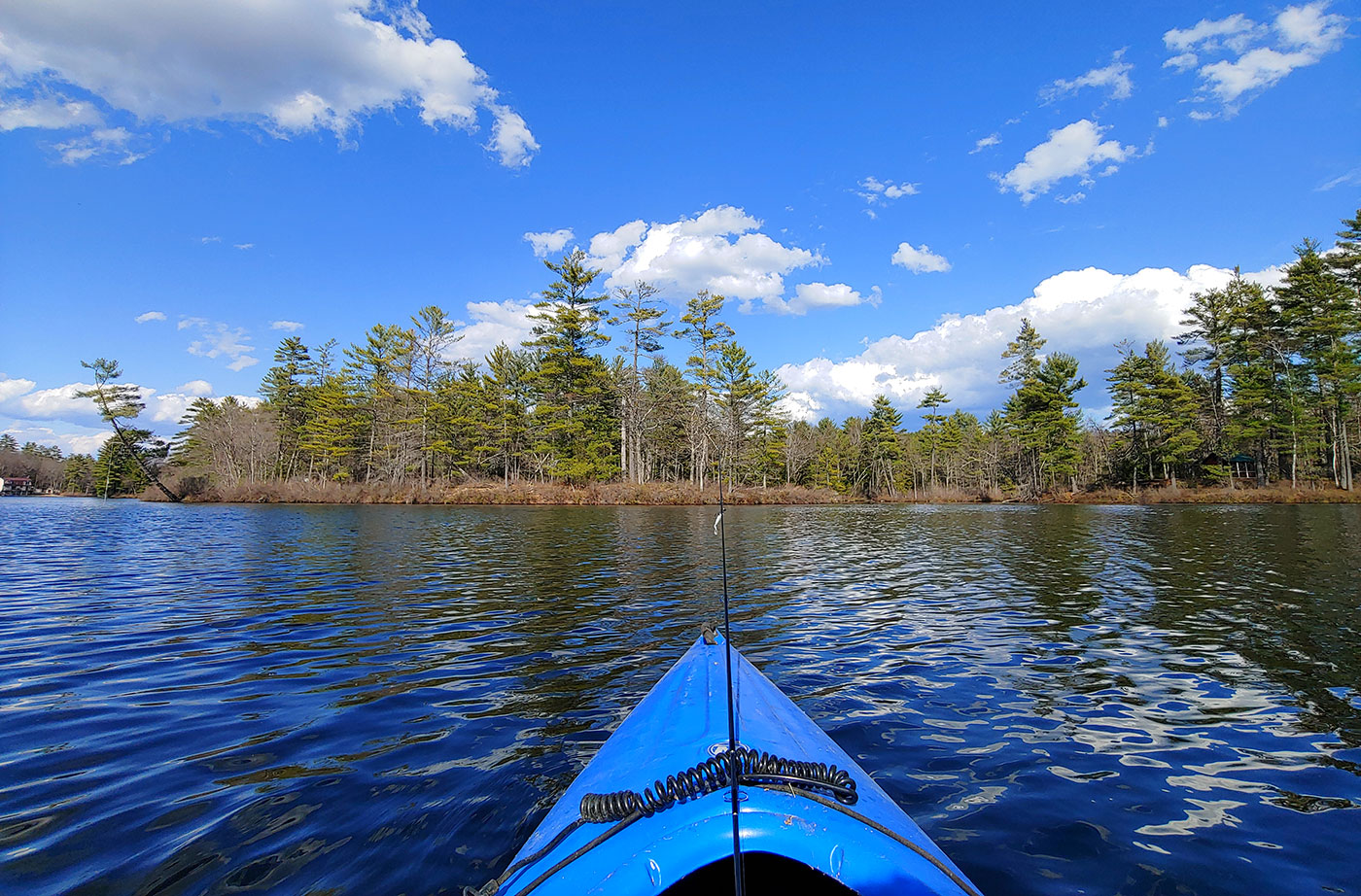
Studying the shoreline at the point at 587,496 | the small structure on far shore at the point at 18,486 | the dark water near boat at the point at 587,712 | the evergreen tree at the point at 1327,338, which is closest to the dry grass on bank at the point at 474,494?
the shoreline at the point at 587,496

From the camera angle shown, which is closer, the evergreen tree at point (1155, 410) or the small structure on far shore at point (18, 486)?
the evergreen tree at point (1155, 410)

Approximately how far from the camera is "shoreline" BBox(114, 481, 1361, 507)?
37.8 m

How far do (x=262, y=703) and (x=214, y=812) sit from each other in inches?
70.8

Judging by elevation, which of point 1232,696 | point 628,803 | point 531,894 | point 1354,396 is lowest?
point 1232,696

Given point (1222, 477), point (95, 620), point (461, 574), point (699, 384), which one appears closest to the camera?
point (95, 620)

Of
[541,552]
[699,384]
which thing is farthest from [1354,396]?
[541,552]

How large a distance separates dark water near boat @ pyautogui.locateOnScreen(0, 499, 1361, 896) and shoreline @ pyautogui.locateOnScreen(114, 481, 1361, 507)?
29.4 m

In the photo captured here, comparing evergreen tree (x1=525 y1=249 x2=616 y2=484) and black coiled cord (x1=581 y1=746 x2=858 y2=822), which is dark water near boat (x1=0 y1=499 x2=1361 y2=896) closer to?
black coiled cord (x1=581 y1=746 x2=858 y2=822)

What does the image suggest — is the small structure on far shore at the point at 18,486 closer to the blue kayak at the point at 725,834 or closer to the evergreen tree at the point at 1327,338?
the blue kayak at the point at 725,834

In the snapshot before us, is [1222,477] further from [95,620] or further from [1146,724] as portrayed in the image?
[95,620]

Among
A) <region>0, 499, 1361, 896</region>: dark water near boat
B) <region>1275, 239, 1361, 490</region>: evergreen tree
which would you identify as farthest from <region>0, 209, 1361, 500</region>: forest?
<region>0, 499, 1361, 896</region>: dark water near boat

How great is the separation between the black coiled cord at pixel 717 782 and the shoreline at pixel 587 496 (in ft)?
123

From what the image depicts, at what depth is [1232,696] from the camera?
480 centimetres

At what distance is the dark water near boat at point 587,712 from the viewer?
274 cm
